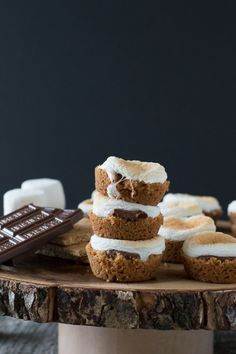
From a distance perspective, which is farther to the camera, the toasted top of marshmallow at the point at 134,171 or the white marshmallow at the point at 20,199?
the white marshmallow at the point at 20,199

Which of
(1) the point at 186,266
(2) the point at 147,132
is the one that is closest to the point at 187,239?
(1) the point at 186,266

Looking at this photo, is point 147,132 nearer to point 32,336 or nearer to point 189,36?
point 189,36

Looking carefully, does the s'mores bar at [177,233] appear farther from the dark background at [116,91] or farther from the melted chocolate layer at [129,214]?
the dark background at [116,91]

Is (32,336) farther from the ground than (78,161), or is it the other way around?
(78,161)

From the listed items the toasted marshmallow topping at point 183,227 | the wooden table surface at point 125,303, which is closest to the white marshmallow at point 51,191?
the toasted marshmallow topping at point 183,227

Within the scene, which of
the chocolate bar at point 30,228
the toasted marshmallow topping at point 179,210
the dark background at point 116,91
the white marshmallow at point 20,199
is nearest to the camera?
the chocolate bar at point 30,228

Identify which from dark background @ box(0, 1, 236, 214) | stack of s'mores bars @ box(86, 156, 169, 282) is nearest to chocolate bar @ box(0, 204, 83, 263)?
stack of s'mores bars @ box(86, 156, 169, 282)
